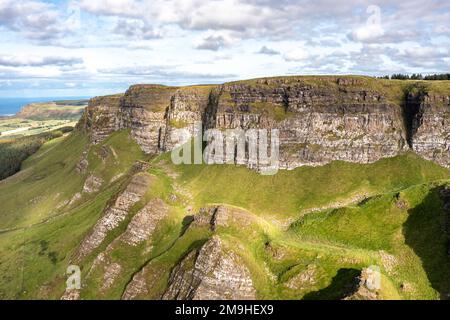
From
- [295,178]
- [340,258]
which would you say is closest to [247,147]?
[295,178]

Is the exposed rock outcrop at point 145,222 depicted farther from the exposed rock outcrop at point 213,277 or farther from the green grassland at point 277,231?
the exposed rock outcrop at point 213,277

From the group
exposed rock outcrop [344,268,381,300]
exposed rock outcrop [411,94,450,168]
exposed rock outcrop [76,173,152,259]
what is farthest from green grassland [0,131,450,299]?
exposed rock outcrop [411,94,450,168]

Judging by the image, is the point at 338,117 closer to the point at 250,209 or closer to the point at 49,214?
the point at 250,209

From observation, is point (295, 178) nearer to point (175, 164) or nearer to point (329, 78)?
point (329, 78)

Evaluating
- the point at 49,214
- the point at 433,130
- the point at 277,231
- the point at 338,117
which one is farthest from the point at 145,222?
the point at 433,130

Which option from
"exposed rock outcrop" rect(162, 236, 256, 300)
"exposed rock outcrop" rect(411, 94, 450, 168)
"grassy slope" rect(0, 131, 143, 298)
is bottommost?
"grassy slope" rect(0, 131, 143, 298)

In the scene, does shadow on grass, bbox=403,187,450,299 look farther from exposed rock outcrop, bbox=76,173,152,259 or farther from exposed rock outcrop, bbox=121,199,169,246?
exposed rock outcrop, bbox=76,173,152,259
